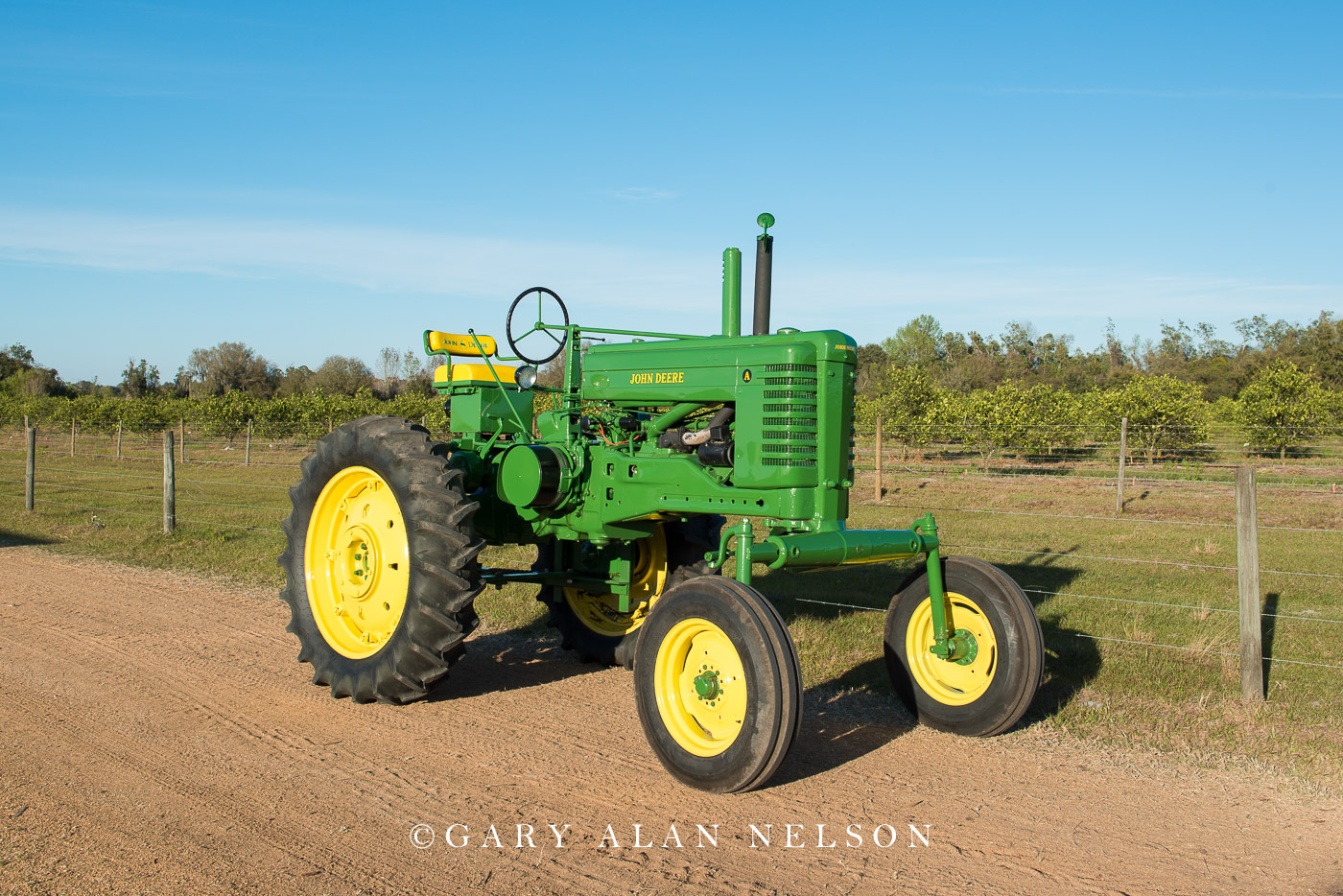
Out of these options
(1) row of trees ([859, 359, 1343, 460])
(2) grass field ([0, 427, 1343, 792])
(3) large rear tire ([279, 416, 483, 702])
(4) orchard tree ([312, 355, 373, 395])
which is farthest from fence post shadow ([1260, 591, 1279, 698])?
(4) orchard tree ([312, 355, 373, 395])

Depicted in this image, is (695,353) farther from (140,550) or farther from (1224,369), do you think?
(1224,369)

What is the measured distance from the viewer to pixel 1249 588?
5.59m

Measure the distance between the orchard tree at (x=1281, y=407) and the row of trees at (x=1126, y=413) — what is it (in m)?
0.02

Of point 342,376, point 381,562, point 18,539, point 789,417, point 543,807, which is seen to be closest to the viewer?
point 543,807

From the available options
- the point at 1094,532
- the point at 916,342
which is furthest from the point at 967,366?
the point at 1094,532

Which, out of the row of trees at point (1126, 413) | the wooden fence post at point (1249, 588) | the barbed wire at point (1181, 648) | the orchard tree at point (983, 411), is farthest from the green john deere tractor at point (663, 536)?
the orchard tree at point (983, 411)

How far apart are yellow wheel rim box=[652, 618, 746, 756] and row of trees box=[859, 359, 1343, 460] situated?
18226 mm

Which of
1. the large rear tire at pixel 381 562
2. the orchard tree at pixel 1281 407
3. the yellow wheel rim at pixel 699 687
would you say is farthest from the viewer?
the orchard tree at pixel 1281 407

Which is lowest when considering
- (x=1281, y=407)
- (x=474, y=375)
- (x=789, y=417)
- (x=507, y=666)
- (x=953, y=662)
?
(x=507, y=666)

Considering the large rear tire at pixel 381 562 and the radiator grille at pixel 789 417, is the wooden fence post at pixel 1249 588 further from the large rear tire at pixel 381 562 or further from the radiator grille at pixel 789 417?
the large rear tire at pixel 381 562

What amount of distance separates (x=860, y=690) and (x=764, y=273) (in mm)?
2576

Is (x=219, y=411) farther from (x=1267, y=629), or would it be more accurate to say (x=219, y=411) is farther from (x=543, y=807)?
(x=543, y=807)

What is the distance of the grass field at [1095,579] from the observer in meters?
5.23

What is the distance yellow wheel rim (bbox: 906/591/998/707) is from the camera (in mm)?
4969
